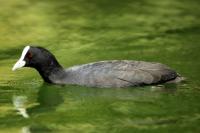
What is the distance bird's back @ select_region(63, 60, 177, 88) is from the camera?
11695mm

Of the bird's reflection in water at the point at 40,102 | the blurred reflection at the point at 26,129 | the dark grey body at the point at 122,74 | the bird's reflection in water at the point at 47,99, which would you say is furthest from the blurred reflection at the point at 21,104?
the dark grey body at the point at 122,74

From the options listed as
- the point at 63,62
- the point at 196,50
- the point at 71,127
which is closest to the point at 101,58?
the point at 63,62

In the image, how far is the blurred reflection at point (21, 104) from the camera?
1072 centimetres

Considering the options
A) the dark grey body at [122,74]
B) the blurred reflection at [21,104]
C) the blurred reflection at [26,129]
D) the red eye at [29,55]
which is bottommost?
the blurred reflection at [21,104]

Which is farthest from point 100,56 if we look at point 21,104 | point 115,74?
point 21,104

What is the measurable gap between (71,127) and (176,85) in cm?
257

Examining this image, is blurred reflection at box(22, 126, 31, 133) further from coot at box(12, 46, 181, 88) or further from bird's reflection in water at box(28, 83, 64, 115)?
coot at box(12, 46, 181, 88)

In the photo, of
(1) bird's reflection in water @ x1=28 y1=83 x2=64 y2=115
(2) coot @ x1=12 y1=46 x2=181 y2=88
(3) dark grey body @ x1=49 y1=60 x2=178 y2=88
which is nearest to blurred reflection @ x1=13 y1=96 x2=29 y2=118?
(1) bird's reflection in water @ x1=28 y1=83 x2=64 y2=115

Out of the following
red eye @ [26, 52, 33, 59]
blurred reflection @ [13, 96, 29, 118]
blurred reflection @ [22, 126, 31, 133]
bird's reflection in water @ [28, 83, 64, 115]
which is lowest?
bird's reflection in water @ [28, 83, 64, 115]

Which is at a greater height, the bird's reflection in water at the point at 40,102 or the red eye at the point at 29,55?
the red eye at the point at 29,55

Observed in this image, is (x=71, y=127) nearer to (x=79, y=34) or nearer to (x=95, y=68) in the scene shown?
(x=95, y=68)

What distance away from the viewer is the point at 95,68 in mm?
11812

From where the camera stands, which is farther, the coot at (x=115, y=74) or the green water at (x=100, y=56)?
the coot at (x=115, y=74)

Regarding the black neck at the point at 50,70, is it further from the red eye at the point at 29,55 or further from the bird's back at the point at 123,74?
the bird's back at the point at 123,74
